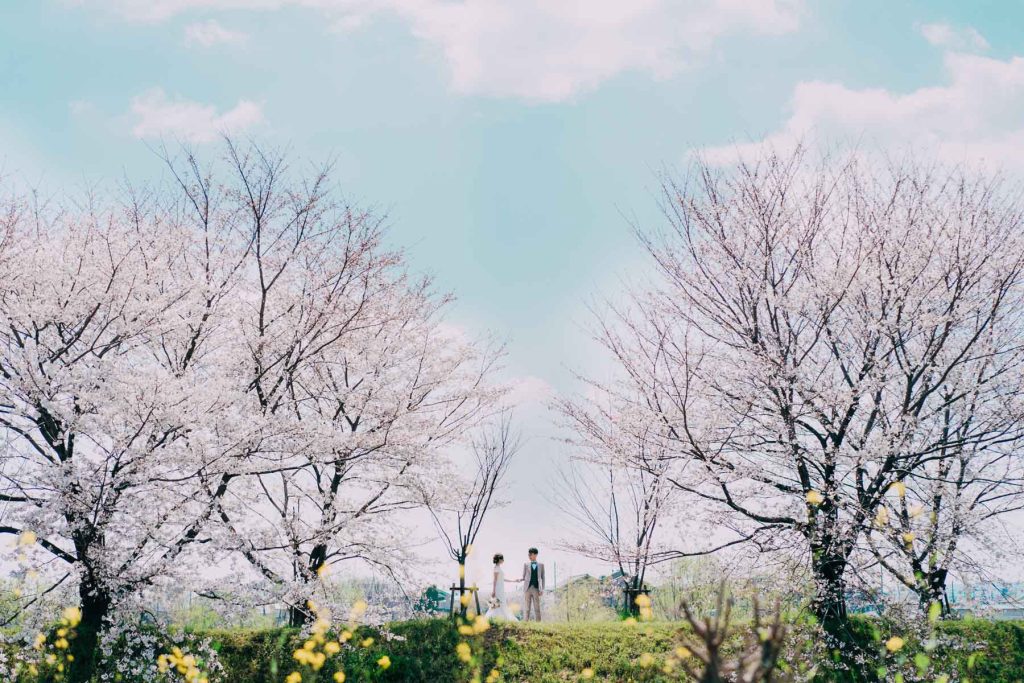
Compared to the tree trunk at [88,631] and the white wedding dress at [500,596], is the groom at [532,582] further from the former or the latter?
the tree trunk at [88,631]

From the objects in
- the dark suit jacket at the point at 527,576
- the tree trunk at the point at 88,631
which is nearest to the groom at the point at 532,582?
the dark suit jacket at the point at 527,576

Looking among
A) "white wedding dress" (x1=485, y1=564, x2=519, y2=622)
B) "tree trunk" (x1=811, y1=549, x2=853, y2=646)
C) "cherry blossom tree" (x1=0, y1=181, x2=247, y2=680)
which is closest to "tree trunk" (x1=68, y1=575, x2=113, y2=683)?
"cherry blossom tree" (x1=0, y1=181, x2=247, y2=680)

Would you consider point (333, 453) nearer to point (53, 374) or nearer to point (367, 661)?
point (367, 661)

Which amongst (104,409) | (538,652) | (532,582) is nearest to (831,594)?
(538,652)

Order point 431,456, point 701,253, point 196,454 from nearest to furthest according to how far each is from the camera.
A: point 196,454 < point 701,253 < point 431,456

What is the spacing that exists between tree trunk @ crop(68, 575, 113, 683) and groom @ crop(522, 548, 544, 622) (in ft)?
21.3

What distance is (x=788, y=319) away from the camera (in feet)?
34.9

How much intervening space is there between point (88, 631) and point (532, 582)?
6.79m

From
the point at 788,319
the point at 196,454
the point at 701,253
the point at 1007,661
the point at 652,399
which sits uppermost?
the point at 701,253

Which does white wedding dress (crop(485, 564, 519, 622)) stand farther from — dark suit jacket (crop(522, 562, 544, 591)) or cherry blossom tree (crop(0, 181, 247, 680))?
cherry blossom tree (crop(0, 181, 247, 680))

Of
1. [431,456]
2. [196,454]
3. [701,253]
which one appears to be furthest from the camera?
[431,456]

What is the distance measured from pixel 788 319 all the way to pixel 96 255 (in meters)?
10.1

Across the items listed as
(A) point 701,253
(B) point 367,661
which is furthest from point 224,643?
(A) point 701,253

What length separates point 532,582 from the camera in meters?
12.9
